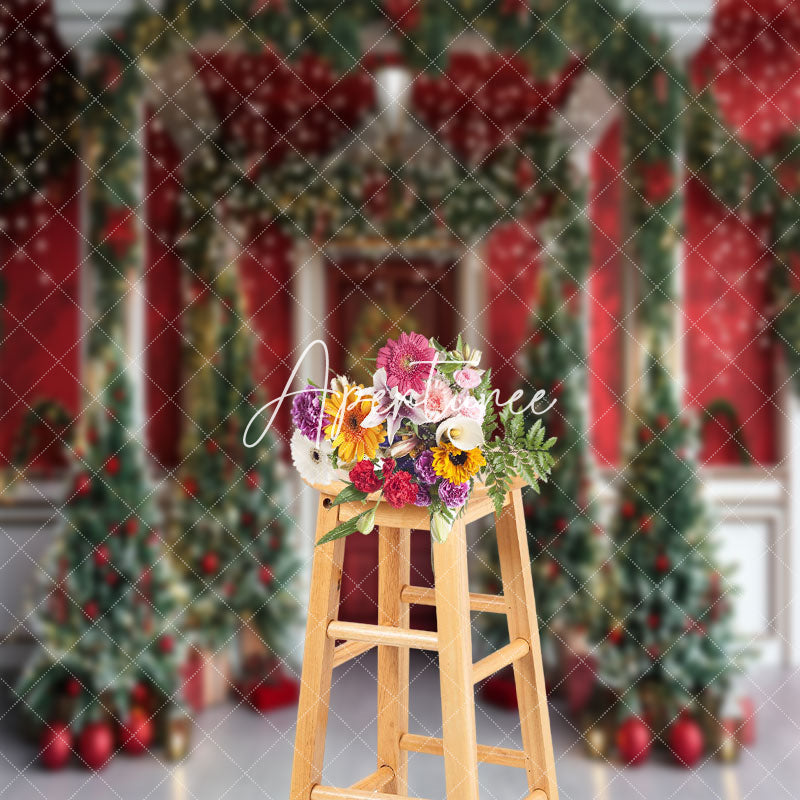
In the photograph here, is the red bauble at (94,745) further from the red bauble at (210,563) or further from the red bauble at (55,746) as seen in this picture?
the red bauble at (210,563)

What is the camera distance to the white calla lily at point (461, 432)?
61.3 inches

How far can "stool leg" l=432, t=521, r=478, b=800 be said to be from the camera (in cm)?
154

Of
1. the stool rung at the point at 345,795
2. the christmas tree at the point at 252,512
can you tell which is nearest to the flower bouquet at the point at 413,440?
the stool rung at the point at 345,795

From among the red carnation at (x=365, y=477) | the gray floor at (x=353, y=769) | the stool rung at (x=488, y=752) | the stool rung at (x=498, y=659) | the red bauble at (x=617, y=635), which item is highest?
the red carnation at (x=365, y=477)

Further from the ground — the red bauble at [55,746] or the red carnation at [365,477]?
the red carnation at [365,477]

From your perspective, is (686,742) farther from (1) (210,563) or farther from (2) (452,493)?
(2) (452,493)

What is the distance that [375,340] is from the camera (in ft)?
12.4

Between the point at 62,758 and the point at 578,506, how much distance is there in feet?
6.17

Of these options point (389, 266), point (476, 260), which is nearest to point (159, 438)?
point (389, 266)

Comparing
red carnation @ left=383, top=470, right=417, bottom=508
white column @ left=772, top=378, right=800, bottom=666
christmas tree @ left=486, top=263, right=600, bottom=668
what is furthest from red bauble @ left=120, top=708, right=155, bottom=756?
white column @ left=772, top=378, right=800, bottom=666

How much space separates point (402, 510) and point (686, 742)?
1.86 meters

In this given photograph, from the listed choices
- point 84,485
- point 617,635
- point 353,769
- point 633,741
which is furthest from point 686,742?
point 84,485

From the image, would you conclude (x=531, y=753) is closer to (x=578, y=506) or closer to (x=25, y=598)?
(x=578, y=506)

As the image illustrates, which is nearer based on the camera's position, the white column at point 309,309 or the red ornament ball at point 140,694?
the red ornament ball at point 140,694
